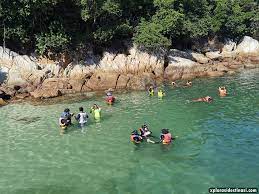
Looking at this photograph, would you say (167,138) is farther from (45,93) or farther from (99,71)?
(99,71)

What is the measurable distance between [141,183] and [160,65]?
3501 centimetres

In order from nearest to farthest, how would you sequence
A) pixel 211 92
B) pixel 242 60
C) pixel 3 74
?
pixel 211 92 → pixel 3 74 → pixel 242 60

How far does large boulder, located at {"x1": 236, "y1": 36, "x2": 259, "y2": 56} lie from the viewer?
67688 mm

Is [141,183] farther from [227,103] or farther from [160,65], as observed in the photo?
[160,65]

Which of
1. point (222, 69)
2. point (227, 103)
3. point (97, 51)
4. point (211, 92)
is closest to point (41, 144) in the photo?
point (227, 103)

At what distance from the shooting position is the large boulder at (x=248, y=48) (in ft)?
222

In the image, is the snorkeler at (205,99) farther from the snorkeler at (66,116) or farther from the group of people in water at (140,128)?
the snorkeler at (66,116)

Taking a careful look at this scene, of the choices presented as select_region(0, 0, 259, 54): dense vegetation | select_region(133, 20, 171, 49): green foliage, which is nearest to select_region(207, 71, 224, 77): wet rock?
select_region(0, 0, 259, 54): dense vegetation

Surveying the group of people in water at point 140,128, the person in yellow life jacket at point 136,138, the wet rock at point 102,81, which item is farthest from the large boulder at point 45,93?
the person in yellow life jacket at point 136,138

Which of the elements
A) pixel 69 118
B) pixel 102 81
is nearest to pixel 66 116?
pixel 69 118

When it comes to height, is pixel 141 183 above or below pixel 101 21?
below

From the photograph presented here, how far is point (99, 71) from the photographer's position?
5016cm

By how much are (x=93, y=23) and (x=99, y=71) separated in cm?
698

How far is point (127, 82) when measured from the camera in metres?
46.5
